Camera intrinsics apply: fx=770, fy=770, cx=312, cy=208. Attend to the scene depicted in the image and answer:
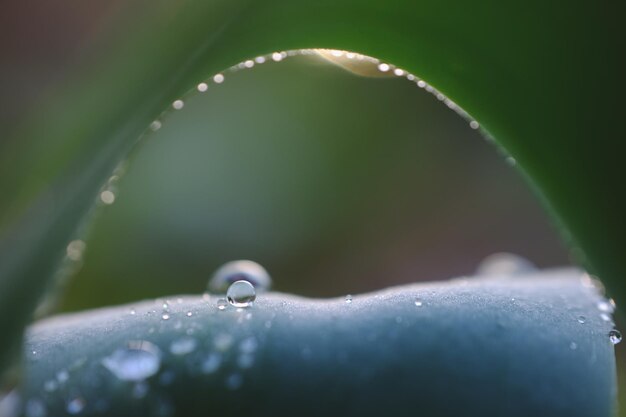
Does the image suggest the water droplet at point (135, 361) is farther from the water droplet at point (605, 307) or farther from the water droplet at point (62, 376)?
the water droplet at point (605, 307)

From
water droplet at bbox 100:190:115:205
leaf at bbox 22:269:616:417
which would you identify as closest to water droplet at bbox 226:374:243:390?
leaf at bbox 22:269:616:417

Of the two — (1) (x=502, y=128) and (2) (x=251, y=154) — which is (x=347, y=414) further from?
(2) (x=251, y=154)

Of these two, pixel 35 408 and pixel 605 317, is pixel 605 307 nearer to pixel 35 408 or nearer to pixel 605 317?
pixel 605 317

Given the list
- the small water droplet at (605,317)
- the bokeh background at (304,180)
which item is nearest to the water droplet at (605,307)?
the small water droplet at (605,317)

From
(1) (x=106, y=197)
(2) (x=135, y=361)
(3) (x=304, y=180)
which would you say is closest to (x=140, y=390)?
(2) (x=135, y=361)

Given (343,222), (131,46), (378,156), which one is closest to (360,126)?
(378,156)
